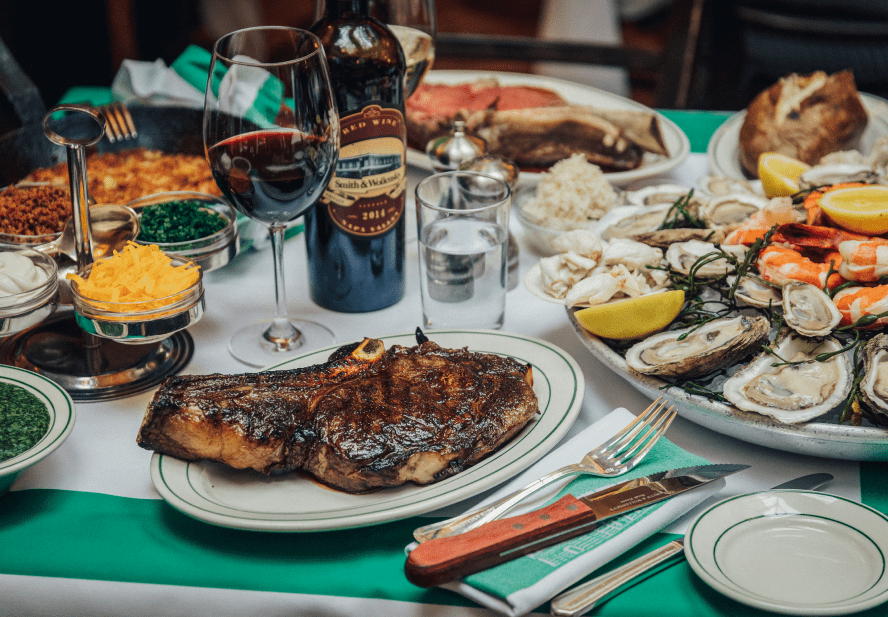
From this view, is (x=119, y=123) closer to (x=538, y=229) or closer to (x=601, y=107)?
(x=538, y=229)

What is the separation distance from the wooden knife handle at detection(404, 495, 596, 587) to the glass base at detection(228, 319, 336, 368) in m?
0.48

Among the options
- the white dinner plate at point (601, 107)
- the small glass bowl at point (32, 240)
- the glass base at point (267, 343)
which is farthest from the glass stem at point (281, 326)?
the white dinner plate at point (601, 107)

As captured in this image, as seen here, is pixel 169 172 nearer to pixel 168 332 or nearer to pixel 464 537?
pixel 168 332

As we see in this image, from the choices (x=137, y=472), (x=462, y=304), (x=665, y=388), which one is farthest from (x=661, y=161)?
(x=137, y=472)

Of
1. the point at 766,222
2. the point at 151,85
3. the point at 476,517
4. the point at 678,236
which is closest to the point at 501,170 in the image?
the point at 678,236

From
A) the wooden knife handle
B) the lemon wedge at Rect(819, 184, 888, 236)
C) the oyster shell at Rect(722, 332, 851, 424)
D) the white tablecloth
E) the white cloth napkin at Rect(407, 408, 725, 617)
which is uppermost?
the lemon wedge at Rect(819, 184, 888, 236)

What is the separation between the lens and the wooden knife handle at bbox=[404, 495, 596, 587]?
81cm

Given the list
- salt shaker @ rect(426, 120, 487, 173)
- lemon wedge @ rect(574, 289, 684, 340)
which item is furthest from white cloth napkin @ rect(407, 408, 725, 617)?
salt shaker @ rect(426, 120, 487, 173)

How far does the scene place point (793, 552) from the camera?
0.86 meters

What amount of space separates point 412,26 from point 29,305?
3.19 feet

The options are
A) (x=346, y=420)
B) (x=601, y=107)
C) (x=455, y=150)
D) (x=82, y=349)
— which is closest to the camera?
(x=346, y=420)

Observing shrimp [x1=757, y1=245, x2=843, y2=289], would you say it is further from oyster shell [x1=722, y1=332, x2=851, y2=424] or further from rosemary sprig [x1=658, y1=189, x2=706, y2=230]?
rosemary sprig [x1=658, y1=189, x2=706, y2=230]

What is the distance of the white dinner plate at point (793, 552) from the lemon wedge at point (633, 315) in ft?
0.94

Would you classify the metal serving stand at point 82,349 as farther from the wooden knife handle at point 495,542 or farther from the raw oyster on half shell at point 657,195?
the raw oyster on half shell at point 657,195
